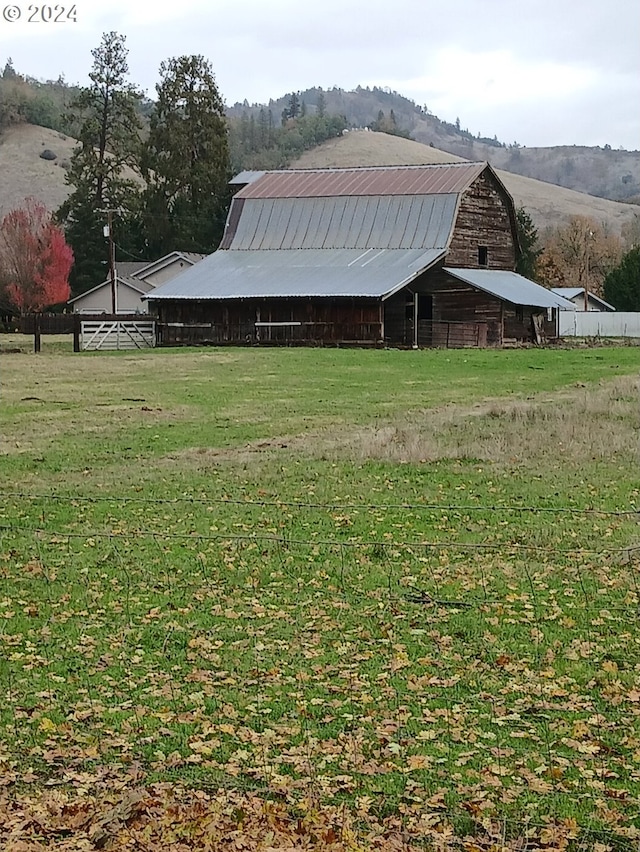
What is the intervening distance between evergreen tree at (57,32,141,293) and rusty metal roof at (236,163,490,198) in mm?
21397

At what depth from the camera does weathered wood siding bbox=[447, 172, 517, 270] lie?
Answer: 5506 centimetres

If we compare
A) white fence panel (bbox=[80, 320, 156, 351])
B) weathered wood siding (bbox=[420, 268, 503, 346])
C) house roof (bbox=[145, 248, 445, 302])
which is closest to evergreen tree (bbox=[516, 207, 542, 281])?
house roof (bbox=[145, 248, 445, 302])

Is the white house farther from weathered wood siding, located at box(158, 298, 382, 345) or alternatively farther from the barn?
weathered wood siding, located at box(158, 298, 382, 345)

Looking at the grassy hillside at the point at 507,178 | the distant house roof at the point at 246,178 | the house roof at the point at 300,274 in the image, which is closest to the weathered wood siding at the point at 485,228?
the house roof at the point at 300,274

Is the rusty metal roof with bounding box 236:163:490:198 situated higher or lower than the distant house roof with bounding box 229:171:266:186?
lower

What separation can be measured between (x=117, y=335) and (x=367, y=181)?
1678 cm

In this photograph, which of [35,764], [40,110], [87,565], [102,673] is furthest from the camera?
[40,110]

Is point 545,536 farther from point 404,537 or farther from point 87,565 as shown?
point 87,565

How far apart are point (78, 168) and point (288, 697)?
255ft

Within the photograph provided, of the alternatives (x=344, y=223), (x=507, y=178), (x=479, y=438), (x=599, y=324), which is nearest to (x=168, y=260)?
(x=344, y=223)

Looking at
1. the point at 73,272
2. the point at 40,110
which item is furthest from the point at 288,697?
the point at 40,110

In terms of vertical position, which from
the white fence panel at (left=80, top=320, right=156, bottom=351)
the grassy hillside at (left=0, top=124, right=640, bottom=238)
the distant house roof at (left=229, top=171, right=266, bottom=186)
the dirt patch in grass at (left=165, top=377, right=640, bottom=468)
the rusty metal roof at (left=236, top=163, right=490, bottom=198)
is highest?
the grassy hillside at (left=0, top=124, right=640, bottom=238)

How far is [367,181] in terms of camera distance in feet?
194

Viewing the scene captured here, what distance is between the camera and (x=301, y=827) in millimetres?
6020
